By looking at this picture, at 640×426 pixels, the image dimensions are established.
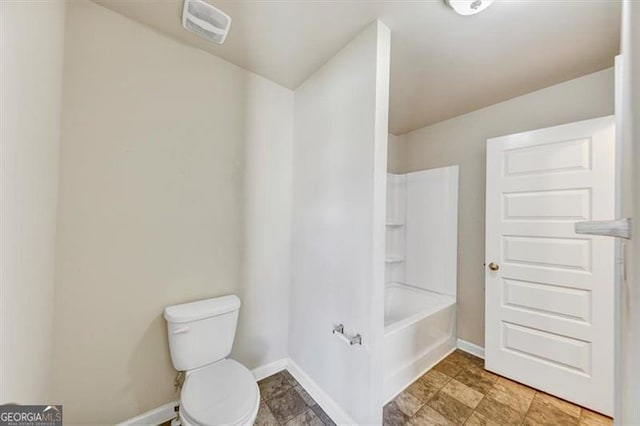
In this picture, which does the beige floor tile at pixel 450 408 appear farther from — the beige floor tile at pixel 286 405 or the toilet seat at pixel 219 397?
the toilet seat at pixel 219 397

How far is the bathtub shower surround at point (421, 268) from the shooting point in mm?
1944

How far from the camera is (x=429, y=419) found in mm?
1559

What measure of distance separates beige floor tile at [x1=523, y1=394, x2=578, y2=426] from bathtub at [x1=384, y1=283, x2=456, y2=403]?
2.22 feet

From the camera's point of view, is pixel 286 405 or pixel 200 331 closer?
pixel 200 331

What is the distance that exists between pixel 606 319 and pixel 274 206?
8.05 feet

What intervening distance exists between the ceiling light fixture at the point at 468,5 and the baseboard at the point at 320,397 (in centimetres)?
235

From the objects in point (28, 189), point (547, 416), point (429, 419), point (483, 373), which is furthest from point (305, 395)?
point (28, 189)

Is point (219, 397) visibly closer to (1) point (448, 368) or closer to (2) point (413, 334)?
(2) point (413, 334)

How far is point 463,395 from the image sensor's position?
177 centimetres

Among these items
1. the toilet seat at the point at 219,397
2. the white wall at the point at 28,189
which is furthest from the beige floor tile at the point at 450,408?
the white wall at the point at 28,189

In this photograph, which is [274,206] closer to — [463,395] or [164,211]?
[164,211]

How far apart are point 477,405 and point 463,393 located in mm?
119

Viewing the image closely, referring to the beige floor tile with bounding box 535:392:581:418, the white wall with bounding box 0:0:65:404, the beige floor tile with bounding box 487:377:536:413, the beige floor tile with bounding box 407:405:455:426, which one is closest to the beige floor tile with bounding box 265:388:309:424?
the beige floor tile with bounding box 407:405:455:426

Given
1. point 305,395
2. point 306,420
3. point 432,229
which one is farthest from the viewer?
point 432,229
